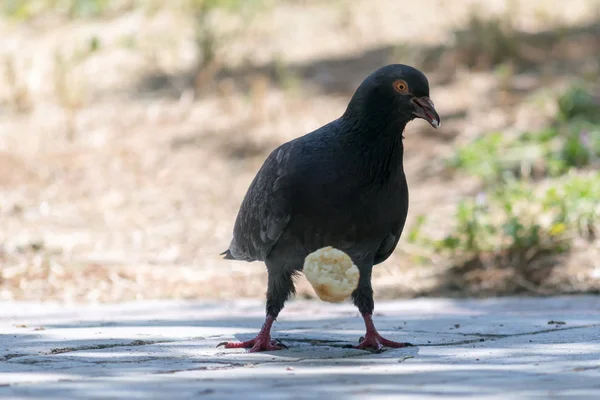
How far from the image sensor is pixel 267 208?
405 cm

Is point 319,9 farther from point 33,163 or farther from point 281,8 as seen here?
point 33,163

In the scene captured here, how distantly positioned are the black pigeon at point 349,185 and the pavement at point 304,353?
0.35 m

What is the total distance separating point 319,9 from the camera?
1433 cm

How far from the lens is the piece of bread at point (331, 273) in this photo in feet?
12.5

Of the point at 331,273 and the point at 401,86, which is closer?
the point at 331,273

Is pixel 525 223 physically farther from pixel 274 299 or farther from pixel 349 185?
pixel 349 185

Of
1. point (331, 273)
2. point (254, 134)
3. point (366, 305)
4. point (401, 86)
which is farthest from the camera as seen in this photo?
point (254, 134)

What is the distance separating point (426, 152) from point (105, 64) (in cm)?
498

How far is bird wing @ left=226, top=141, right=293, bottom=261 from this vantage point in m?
3.94

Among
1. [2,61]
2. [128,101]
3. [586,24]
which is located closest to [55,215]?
[128,101]

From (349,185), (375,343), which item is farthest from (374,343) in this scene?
(349,185)

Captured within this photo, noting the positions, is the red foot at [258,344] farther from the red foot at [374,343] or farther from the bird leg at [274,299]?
the red foot at [374,343]

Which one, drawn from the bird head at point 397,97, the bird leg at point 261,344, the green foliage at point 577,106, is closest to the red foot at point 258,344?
the bird leg at point 261,344

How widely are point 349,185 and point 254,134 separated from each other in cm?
715
